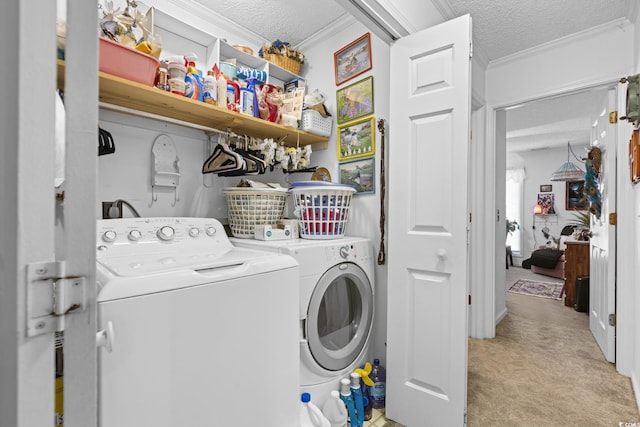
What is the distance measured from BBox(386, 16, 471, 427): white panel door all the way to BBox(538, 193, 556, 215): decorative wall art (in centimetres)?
683

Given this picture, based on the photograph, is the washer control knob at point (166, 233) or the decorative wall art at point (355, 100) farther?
the decorative wall art at point (355, 100)

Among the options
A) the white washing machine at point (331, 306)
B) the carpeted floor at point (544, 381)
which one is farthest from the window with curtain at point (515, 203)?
the white washing machine at point (331, 306)

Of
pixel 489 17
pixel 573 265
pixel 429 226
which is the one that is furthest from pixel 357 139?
pixel 573 265

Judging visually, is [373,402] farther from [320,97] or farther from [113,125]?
[113,125]

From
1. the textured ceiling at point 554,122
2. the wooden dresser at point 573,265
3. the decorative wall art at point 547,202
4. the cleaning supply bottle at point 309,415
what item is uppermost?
the textured ceiling at point 554,122

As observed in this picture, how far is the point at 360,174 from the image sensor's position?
2078 millimetres

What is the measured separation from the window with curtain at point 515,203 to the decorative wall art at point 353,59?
672 cm

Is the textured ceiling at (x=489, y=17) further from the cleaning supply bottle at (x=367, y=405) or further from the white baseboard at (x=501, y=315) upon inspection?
the white baseboard at (x=501, y=315)

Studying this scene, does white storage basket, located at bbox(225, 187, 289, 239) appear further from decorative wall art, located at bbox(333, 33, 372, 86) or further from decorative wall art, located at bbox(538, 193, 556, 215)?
decorative wall art, located at bbox(538, 193, 556, 215)

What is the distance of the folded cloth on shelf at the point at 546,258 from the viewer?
5.48 meters

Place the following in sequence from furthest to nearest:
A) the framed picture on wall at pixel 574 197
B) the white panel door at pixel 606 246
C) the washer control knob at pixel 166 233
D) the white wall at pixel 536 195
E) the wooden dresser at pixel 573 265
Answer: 1. the white wall at pixel 536 195
2. the framed picture on wall at pixel 574 197
3. the wooden dresser at pixel 573 265
4. the white panel door at pixel 606 246
5. the washer control knob at pixel 166 233

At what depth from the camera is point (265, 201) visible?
6.08 ft

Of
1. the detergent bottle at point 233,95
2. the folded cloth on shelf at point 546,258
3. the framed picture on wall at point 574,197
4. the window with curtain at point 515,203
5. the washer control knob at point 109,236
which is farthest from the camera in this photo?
the window with curtain at point 515,203

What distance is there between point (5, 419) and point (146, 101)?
1440 millimetres
